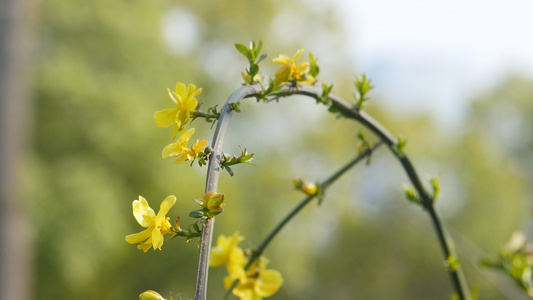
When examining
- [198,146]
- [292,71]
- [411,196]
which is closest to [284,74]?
[292,71]

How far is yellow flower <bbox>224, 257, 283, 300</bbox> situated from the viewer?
1.88ft

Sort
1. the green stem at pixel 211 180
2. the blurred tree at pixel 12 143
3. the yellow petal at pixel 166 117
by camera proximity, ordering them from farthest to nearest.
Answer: the blurred tree at pixel 12 143, the yellow petal at pixel 166 117, the green stem at pixel 211 180

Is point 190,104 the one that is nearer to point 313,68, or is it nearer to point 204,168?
point 313,68

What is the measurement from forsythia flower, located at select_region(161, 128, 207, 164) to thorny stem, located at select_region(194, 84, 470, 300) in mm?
22

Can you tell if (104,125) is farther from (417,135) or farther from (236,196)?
(417,135)

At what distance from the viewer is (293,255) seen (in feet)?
26.8

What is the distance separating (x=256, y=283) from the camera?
59cm

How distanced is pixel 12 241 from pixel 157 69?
313 centimetres

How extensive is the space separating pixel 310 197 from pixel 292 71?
182 mm

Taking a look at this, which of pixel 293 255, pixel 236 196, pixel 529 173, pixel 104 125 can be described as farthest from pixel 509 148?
pixel 104 125

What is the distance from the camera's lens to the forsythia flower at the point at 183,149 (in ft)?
1.35

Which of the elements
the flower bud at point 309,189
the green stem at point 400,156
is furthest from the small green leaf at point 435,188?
the flower bud at point 309,189

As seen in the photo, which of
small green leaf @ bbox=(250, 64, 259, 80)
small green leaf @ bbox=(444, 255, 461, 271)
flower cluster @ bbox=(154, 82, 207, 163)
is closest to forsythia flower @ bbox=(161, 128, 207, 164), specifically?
flower cluster @ bbox=(154, 82, 207, 163)

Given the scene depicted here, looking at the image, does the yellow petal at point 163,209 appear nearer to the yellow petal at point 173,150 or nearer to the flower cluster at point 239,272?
the yellow petal at point 173,150
